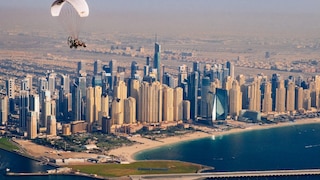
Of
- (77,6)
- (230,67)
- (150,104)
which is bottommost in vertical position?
(150,104)

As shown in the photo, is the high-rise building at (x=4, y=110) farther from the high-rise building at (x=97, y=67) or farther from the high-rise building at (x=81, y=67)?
the high-rise building at (x=97, y=67)

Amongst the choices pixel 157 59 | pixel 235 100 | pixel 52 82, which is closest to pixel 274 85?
pixel 235 100

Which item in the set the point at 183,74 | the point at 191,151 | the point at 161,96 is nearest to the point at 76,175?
the point at 191,151

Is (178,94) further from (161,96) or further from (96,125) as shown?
(96,125)

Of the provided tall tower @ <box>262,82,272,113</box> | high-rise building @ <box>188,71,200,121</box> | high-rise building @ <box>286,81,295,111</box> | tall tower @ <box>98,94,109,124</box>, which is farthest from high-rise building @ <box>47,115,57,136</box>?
high-rise building @ <box>286,81,295,111</box>

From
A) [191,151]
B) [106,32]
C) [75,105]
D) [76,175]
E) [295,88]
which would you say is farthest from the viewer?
[106,32]

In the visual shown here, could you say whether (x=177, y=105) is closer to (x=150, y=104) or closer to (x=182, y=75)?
(x=150, y=104)
